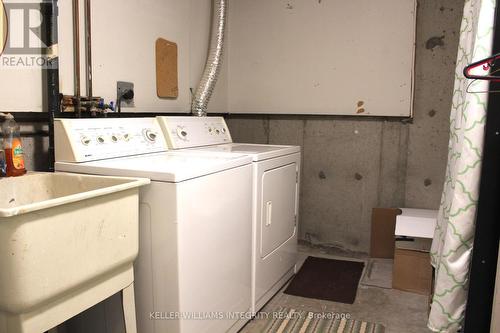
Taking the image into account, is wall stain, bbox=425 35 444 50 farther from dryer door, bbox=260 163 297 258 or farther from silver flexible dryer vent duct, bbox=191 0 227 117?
silver flexible dryer vent duct, bbox=191 0 227 117

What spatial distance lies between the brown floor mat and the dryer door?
0.34 m

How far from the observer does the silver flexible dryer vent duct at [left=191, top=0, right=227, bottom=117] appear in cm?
279

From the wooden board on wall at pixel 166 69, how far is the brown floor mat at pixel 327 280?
4.95ft

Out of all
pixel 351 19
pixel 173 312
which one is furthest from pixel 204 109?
pixel 173 312

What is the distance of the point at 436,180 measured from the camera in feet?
9.60

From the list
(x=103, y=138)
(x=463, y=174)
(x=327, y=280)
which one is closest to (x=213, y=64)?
(x=103, y=138)

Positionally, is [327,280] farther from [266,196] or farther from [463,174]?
[463,174]

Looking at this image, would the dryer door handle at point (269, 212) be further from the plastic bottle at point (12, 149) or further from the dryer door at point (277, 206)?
the plastic bottle at point (12, 149)

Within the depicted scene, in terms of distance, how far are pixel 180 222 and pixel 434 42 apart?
2319 mm

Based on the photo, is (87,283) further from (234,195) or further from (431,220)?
(431,220)

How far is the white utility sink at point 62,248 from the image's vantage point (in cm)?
106

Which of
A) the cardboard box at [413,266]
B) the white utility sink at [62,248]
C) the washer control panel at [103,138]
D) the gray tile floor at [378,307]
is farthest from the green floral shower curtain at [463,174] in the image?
the washer control panel at [103,138]

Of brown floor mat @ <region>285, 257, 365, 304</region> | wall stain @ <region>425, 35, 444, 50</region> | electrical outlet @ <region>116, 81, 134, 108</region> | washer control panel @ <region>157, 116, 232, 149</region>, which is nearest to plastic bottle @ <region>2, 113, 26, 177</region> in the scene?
electrical outlet @ <region>116, 81, 134, 108</region>

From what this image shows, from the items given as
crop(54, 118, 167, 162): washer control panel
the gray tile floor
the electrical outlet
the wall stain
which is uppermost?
the wall stain
